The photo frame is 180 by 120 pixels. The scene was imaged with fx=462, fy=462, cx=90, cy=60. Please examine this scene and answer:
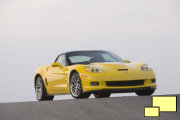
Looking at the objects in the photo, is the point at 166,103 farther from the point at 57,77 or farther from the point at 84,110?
the point at 57,77

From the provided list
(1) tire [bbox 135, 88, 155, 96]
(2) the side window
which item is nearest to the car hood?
(1) tire [bbox 135, 88, 155, 96]

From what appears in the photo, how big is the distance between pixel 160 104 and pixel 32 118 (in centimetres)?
254

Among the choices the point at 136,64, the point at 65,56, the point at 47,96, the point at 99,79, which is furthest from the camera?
the point at 47,96

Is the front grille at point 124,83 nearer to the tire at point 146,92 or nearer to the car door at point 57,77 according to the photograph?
the tire at point 146,92

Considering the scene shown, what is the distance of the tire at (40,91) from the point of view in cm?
1493

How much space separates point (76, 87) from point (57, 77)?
1.46 metres

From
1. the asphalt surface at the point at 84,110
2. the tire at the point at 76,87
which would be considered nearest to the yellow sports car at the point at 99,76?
the tire at the point at 76,87

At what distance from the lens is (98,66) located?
12531mm

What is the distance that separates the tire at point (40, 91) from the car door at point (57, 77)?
469 millimetres

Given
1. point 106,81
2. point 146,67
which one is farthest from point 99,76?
point 146,67

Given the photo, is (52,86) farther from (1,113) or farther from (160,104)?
(160,104)

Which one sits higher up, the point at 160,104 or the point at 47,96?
the point at 160,104

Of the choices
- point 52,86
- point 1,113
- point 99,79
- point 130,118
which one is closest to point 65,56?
point 52,86

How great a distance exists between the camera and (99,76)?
1223cm
